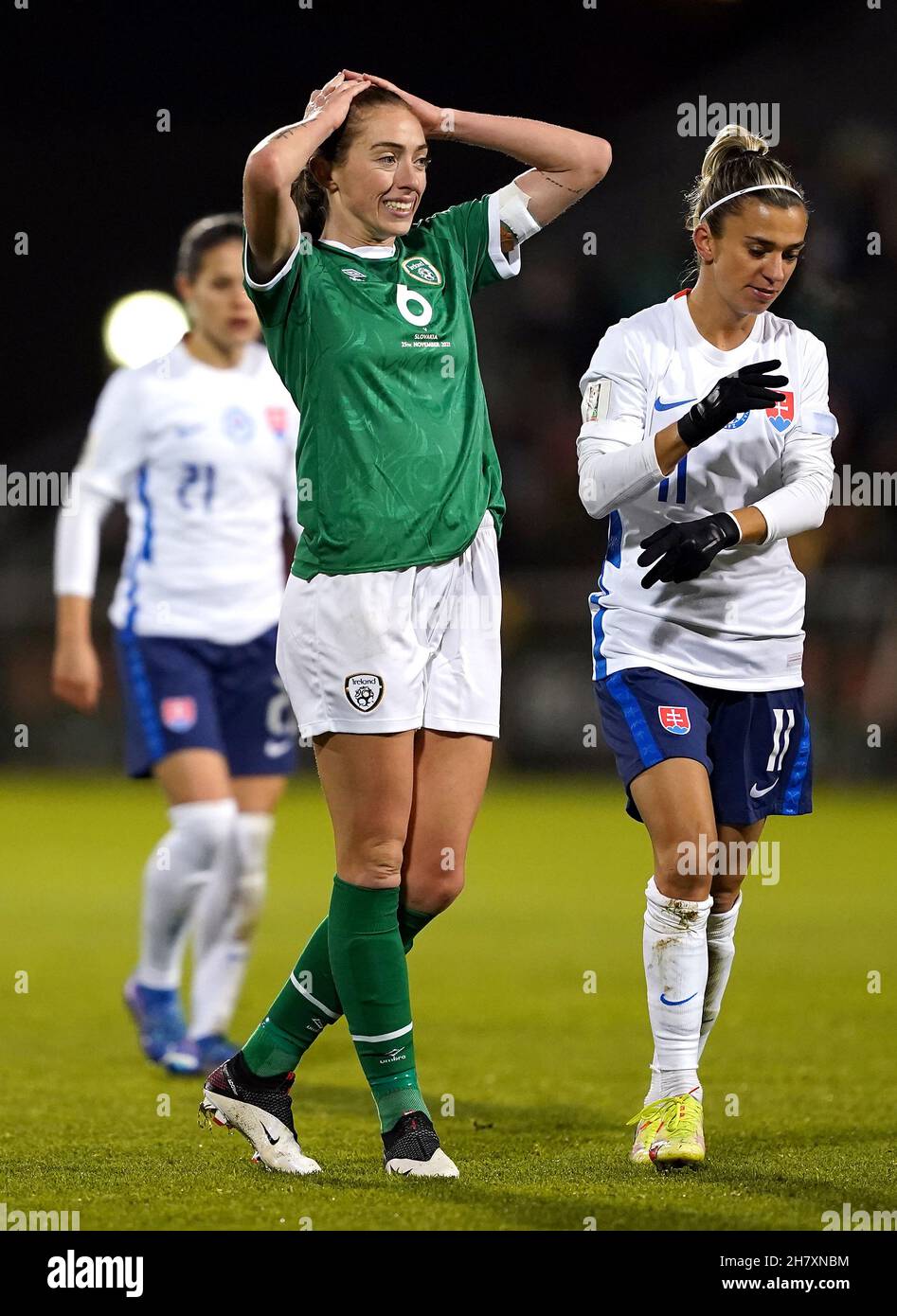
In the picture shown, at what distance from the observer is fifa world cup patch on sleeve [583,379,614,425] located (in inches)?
174

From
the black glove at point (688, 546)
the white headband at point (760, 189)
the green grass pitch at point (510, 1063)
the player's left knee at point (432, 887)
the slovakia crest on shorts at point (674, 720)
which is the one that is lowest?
the green grass pitch at point (510, 1063)

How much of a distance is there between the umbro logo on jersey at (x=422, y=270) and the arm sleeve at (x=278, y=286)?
232mm

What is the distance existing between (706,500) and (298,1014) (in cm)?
160

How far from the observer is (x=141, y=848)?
1298 centimetres

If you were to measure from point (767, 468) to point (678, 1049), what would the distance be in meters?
1.44

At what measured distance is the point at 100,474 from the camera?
21.5 ft

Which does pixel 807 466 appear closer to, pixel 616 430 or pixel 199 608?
pixel 616 430

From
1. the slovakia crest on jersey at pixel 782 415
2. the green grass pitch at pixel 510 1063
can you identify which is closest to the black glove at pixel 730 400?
the slovakia crest on jersey at pixel 782 415

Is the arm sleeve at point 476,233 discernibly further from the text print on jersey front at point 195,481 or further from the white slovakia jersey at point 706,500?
the text print on jersey front at point 195,481

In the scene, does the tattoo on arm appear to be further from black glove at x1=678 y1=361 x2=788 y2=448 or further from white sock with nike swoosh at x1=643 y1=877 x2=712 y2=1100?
white sock with nike swoosh at x1=643 y1=877 x2=712 y2=1100

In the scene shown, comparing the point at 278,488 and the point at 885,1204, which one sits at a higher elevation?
the point at 278,488

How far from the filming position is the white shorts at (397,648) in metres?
4.05

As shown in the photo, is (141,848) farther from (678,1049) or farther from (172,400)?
(678,1049)
